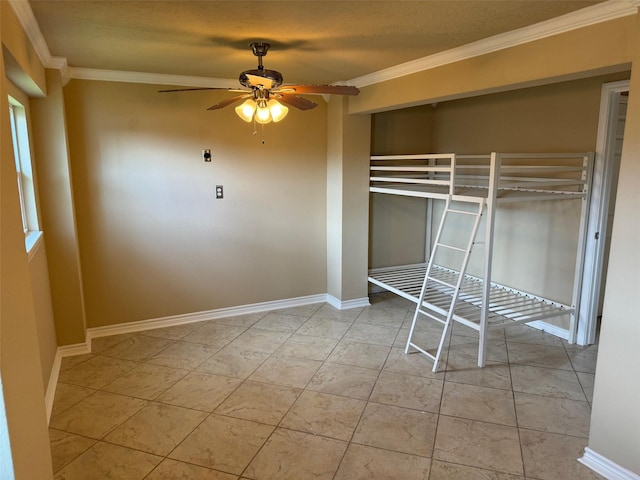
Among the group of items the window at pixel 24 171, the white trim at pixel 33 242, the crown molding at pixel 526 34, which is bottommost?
the white trim at pixel 33 242

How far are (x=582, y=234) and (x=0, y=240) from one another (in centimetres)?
387

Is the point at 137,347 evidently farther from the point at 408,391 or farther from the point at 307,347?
the point at 408,391

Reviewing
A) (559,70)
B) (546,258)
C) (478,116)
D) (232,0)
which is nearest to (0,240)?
(232,0)

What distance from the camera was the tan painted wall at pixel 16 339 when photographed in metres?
1.04

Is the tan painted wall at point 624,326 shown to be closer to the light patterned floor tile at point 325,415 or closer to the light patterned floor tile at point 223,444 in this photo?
the light patterned floor tile at point 325,415

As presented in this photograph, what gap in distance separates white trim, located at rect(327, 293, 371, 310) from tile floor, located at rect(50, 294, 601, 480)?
589 millimetres

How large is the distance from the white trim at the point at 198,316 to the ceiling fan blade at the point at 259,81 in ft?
8.46

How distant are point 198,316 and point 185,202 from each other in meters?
1.15

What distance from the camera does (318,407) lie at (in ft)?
9.18

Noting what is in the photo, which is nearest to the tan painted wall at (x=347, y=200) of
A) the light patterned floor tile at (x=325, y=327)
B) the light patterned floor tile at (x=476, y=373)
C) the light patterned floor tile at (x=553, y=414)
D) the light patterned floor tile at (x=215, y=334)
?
the light patterned floor tile at (x=325, y=327)

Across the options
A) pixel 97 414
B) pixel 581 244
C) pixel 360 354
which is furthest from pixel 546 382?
pixel 97 414

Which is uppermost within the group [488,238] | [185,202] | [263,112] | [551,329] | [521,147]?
[263,112]

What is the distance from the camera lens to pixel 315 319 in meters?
4.33

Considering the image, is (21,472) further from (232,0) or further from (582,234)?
(582,234)
